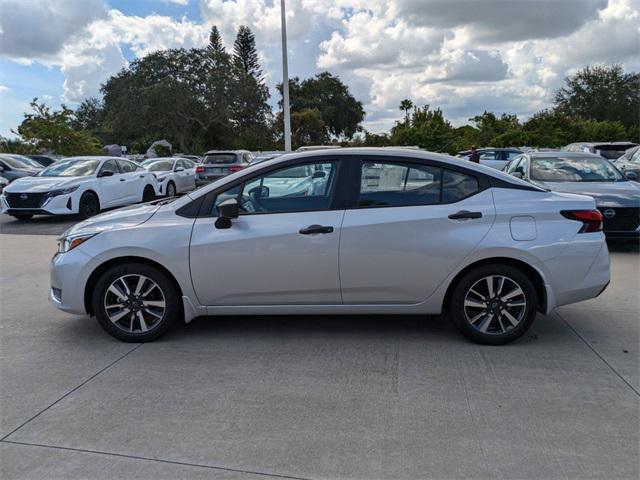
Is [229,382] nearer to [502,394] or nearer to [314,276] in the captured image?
[314,276]

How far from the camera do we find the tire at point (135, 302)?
4.61 m

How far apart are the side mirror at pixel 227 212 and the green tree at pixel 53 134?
1102 inches

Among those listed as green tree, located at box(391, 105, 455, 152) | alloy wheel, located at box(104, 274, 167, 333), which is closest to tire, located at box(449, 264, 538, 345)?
alloy wheel, located at box(104, 274, 167, 333)

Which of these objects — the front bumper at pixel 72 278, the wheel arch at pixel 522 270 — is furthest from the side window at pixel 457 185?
the front bumper at pixel 72 278

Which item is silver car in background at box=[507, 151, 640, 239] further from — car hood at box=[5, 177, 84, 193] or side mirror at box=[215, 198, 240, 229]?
car hood at box=[5, 177, 84, 193]

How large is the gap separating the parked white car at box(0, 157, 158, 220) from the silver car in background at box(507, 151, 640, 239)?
9.29 meters

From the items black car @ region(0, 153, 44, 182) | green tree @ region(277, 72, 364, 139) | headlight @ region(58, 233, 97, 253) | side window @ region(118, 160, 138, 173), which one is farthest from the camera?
green tree @ region(277, 72, 364, 139)

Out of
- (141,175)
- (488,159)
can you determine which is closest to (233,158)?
(141,175)

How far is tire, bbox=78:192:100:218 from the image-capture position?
41.2ft

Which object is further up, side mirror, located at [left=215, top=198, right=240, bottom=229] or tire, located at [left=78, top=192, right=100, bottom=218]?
side mirror, located at [left=215, top=198, right=240, bottom=229]

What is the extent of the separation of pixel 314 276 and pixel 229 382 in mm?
1097

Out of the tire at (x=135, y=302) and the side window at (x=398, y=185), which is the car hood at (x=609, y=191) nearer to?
the side window at (x=398, y=185)

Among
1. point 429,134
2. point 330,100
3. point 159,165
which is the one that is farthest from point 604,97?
point 159,165

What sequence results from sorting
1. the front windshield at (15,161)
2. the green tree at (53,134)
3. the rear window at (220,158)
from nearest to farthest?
the front windshield at (15,161)
the rear window at (220,158)
the green tree at (53,134)
